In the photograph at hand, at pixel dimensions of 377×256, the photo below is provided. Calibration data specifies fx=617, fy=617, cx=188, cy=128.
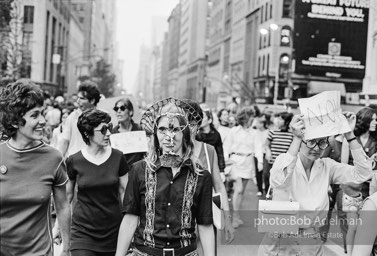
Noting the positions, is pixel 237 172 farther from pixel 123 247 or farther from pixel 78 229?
pixel 123 247

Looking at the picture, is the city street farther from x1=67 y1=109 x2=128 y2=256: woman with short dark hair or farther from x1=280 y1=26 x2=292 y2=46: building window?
x1=280 y1=26 x2=292 y2=46: building window

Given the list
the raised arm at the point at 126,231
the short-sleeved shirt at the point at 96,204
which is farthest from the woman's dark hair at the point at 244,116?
the raised arm at the point at 126,231

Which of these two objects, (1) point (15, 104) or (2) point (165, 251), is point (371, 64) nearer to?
(2) point (165, 251)

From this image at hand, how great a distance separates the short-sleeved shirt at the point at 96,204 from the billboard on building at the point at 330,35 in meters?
4.35

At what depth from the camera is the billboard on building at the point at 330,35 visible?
8406 mm

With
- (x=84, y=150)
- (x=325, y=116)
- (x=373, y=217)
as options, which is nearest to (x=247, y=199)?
(x=84, y=150)

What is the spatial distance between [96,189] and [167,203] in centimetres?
146

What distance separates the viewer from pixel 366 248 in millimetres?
3395

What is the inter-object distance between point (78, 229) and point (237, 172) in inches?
212

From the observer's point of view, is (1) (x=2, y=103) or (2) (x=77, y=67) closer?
(1) (x=2, y=103)

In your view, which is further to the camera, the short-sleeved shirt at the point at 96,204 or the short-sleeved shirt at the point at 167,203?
the short-sleeved shirt at the point at 96,204

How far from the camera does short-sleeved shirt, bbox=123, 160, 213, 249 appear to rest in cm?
363

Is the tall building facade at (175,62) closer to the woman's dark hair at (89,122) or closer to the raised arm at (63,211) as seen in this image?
the woman's dark hair at (89,122)

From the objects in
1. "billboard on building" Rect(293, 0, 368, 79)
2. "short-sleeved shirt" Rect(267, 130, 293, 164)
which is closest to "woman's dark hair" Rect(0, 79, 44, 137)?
"billboard on building" Rect(293, 0, 368, 79)
